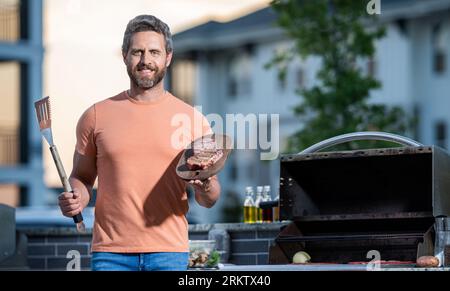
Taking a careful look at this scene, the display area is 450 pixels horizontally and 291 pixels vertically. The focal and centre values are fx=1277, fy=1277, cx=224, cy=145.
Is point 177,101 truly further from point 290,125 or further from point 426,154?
point 290,125

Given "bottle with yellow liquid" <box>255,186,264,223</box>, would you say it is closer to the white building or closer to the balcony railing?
the white building

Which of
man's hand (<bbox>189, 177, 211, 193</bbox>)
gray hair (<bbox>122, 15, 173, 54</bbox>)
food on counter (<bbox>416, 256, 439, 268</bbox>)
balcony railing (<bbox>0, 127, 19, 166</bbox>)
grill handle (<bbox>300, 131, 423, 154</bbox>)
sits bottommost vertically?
food on counter (<bbox>416, 256, 439, 268</bbox>)

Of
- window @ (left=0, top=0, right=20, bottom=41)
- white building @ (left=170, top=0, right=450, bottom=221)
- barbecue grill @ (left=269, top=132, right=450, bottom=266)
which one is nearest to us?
barbecue grill @ (left=269, top=132, right=450, bottom=266)

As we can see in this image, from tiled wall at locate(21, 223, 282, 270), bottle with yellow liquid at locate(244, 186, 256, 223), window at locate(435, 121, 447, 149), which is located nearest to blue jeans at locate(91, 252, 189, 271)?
tiled wall at locate(21, 223, 282, 270)

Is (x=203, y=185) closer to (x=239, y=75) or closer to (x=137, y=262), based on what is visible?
(x=137, y=262)

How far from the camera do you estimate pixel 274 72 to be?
33938 millimetres

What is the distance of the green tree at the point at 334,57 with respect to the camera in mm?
16766

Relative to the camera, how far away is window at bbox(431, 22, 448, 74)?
2991 centimetres

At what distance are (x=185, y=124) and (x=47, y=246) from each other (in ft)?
12.2

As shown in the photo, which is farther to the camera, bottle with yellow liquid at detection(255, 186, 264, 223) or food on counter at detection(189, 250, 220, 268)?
bottle with yellow liquid at detection(255, 186, 264, 223)

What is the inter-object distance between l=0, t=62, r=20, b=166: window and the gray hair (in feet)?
76.9

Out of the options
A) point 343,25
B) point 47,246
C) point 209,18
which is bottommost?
point 47,246

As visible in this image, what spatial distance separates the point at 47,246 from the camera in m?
7.52

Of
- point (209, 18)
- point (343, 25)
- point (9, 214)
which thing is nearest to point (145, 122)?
point (9, 214)
